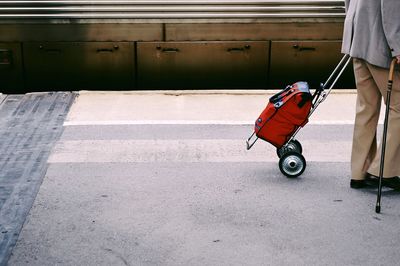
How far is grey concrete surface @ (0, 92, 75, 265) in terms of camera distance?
475cm

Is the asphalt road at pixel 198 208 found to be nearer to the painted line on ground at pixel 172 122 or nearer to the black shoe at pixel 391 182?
the black shoe at pixel 391 182

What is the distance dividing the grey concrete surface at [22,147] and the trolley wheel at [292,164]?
79.7 inches

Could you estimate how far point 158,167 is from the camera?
589 centimetres

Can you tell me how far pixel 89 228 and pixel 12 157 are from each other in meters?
1.89

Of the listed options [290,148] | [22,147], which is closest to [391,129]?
[290,148]

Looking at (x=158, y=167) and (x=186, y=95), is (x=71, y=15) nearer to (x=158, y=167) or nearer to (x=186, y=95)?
(x=186, y=95)

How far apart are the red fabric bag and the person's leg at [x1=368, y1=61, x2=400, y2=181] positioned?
591 millimetres

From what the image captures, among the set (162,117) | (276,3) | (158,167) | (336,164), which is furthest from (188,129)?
(276,3)

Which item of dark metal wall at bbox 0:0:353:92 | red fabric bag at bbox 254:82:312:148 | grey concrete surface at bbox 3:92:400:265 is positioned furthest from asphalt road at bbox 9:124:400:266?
dark metal wall at bbox 0:0:353:92

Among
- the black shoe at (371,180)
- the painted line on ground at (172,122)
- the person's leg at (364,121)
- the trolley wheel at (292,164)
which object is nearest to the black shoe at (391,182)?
the black shoe at (371,180)

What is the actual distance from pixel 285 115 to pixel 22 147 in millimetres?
2614

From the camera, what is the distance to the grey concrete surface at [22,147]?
15.6ft

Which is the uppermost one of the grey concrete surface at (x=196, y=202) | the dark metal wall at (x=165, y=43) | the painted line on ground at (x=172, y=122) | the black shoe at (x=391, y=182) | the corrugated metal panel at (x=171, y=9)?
the corrugated metal panel at (x=171, y=9)

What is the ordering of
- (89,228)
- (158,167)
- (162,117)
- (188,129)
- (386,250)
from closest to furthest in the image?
(386,250) < (89,228) < (158,167) < (188,129) < (162,117)
